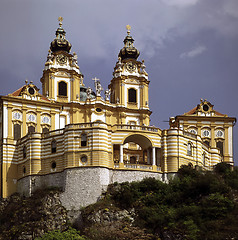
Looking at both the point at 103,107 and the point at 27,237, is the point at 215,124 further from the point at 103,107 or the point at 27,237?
the point at 27,237

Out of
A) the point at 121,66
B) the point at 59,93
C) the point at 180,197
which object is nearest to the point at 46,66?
the point at 59,93

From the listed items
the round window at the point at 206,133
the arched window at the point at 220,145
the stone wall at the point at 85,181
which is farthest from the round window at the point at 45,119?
the arched window at the point at 220,145

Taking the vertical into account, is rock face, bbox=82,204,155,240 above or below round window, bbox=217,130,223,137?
below

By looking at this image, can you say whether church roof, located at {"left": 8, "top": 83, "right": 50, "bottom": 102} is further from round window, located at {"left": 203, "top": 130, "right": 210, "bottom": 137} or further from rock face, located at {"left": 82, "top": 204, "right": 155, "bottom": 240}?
round window, located at {"left": 203, "top": 130, "right": 210, "bottom": 137}

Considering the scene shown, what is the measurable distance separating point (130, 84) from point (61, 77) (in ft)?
33.4

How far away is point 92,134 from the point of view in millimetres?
73500

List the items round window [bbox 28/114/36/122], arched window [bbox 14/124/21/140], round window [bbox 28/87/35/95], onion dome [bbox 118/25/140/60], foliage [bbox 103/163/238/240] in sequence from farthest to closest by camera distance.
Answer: onion dome [bbox 118/25/140/60] → round window [bbox 28/87/35/95] → round window [bbox 28/114/36/122] → arched window [bbox 14/124/21/140] → foliage [bbox 103/163/238/240]

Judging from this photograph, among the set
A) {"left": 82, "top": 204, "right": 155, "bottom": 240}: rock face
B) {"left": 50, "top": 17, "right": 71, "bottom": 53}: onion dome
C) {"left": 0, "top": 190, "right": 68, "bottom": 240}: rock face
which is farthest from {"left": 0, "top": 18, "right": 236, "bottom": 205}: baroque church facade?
{"left": 82, "top": 204, "right": 155, "bottom": 240}: rock face

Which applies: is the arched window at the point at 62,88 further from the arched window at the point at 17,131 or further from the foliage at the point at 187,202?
the foliage at the point at 187,202

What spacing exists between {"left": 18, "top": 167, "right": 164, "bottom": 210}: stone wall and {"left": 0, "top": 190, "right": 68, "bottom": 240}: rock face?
1290 mm

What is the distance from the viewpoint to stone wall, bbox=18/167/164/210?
71.1 metres

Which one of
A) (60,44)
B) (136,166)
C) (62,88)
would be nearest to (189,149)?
(136,166)

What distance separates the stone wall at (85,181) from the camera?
71.1 metres

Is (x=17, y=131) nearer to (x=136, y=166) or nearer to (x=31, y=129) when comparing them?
(x=31, y=129)
